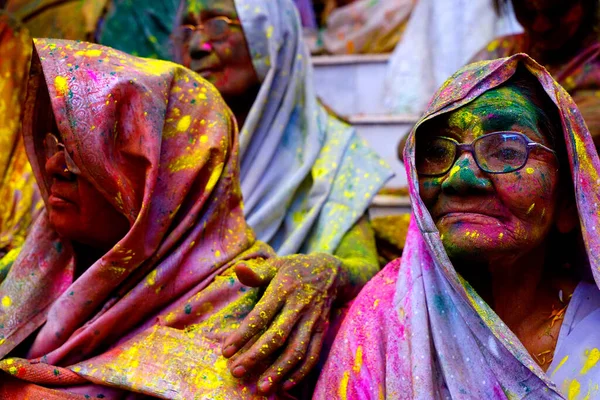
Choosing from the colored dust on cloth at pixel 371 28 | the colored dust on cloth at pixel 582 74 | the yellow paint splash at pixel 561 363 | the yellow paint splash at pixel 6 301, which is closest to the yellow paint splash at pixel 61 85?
the yellow paint splash at pixel 6 301

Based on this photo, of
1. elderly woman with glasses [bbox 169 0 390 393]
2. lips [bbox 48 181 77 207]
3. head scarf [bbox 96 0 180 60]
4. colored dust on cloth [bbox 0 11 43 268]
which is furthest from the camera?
head scarf [bbox 96 0 180 60]

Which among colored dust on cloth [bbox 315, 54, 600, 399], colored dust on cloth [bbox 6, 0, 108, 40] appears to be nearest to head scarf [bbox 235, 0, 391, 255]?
colored dust on cloth [bbox 315, 54, 600, 399]

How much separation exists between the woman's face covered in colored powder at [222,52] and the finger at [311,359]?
1510mm

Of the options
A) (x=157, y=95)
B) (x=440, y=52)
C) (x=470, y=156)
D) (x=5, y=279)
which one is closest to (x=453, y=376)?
(x=470, y=156)

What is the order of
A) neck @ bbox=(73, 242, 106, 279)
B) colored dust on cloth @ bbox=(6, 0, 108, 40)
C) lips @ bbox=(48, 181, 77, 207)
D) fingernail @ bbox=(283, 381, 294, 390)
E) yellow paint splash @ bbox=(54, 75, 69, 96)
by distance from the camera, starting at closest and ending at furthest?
fingernail @ bbox=(283, 381, 294, 390) → yellow paint splash @ bbox=(54, 75, 69, 96) → lips @ bbox=(48, 181, 77, 207) → neck @ bbox=(73, 242, 106, 279) → colored dust on cloth @ bbox=(6, 0, 108, 40)

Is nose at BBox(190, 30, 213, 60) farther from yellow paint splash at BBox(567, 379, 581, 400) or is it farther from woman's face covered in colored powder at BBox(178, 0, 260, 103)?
yellow paint splash at BBox(567, 379, 581, 400)

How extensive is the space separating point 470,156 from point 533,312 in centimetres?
43

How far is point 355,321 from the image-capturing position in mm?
2139

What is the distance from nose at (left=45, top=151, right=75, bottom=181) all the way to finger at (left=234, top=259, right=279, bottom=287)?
0.53 metres

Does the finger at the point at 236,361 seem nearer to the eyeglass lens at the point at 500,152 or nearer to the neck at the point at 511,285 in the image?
the neck at the point at 511,285

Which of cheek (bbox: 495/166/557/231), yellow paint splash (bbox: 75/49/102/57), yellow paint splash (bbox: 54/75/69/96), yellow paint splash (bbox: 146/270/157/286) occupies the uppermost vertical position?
yellow paint splash (bbox: 75/49/102/57)

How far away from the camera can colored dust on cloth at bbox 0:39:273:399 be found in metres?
2.18

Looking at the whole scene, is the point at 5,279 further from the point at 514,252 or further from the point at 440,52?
the point at 440,52

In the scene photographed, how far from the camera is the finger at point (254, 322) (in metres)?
2.09
